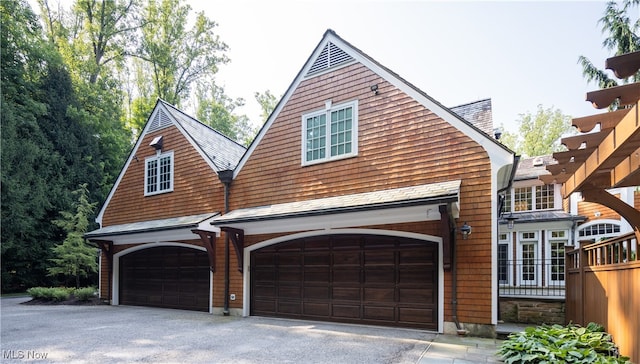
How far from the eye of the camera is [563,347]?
16.0 ft

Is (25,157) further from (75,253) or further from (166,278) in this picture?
(166,278)

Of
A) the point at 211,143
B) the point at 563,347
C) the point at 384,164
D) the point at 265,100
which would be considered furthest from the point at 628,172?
the point at 265,100

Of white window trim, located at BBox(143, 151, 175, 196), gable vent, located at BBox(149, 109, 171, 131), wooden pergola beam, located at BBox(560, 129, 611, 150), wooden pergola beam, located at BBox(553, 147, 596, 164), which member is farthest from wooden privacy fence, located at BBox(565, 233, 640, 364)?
gable vent, located at BBox(149, 109, 171, 131)

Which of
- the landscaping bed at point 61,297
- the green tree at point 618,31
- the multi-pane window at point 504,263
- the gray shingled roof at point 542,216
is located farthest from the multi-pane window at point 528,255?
the landscaping bed at point 61,297

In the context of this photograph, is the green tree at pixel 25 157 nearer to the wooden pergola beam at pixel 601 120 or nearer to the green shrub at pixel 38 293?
the green shrub at pixel 38 293

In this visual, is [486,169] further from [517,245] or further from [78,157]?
[78,157]

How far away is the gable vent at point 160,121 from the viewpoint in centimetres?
1308

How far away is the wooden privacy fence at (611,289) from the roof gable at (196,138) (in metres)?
9.12

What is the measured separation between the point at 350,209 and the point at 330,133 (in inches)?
99.9

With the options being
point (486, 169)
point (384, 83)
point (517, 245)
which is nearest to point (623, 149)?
point (486, 169)

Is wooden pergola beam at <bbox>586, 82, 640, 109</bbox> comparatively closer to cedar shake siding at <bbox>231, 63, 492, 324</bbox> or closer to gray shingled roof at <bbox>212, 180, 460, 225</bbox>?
gray shingled roof at <bbox>212, 180, 460, 225</bbox>

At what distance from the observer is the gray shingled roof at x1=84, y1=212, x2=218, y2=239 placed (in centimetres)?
1051

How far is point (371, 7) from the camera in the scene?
371 inches

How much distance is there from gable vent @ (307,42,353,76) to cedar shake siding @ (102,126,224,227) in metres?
4.33
